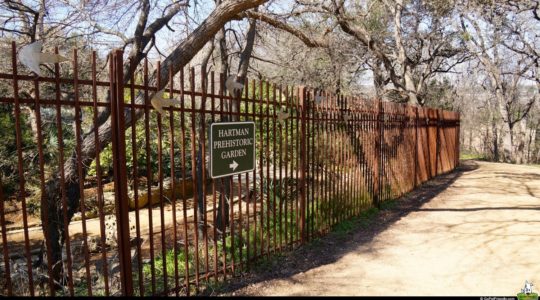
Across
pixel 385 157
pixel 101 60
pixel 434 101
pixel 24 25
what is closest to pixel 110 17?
pixel 101 60

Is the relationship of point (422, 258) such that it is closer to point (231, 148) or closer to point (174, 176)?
point (231, 148)

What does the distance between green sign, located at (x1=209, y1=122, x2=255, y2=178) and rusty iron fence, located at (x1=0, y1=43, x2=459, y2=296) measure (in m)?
0.14

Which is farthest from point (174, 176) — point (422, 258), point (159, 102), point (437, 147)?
point (437, 147)

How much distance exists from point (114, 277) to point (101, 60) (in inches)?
239

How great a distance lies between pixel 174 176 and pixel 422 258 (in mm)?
3478

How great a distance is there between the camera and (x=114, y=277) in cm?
467

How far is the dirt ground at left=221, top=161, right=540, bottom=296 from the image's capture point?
4.33 metres

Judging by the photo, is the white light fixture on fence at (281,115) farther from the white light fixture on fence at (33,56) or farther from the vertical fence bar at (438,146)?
the vertical fence bar at (438,146)

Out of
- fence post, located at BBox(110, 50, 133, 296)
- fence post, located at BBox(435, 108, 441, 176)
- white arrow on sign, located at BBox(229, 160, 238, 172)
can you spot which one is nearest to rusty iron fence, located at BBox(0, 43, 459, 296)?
fence post, located at BBox(110, 50, 133, 296)

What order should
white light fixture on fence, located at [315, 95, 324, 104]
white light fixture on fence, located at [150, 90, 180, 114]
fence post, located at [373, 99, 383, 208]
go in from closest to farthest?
white light fixture on fence, located at [150, 90, 180, 114], white light fixture on fence, located at [315, 95, 324, 104], fence post, located at [373, 99, 383, 208]

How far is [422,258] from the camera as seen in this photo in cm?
524

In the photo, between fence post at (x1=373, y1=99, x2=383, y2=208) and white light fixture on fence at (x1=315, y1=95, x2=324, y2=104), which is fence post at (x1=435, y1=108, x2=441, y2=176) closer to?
fence post at (x1=373, y1=99, x2=383, y2=208)

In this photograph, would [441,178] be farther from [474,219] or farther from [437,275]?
[437,275]

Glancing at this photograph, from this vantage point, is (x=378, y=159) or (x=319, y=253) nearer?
(x=319, y=253)
